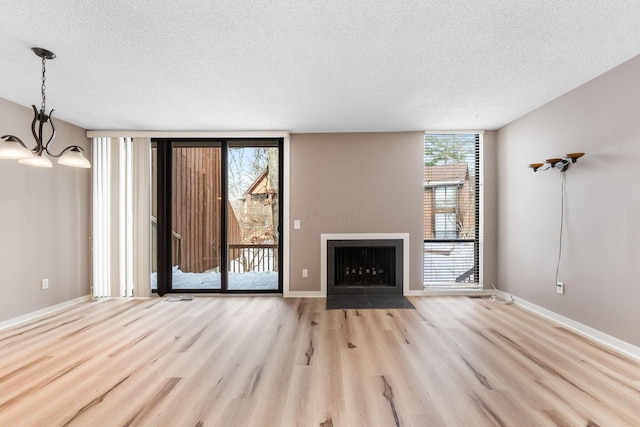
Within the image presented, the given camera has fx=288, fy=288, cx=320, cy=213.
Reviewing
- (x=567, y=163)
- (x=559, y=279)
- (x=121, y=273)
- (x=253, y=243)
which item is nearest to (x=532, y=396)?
(x=559, y=279)

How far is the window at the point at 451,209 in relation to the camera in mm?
4453

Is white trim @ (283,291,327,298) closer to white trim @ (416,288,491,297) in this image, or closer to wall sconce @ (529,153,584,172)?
white trim @ (416,288,491,297)

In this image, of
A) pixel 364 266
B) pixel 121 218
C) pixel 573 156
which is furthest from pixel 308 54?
pixel 121 218

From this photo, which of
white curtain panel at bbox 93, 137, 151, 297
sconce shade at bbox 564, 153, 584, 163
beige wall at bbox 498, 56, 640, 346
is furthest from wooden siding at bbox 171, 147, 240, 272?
sconce shade at bbox 564, 153, 584, 163

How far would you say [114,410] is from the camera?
1.79 m

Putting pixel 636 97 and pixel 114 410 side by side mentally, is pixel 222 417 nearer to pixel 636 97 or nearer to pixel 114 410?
pixel 114 410

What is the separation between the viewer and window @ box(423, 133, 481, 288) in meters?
4.45

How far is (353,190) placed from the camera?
4430mm

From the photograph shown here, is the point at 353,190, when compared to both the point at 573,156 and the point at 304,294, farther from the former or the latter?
the point at 573,156

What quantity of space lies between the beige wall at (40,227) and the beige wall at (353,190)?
2985 mm

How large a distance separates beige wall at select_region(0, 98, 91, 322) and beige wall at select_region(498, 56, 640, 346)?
606cm

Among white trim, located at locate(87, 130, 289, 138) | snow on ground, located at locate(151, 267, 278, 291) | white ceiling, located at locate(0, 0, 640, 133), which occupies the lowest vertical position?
snow on ground, located at locate(151, 267, 278, 291)

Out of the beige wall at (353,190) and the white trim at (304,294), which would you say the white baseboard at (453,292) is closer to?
the beige wall at (353,190)

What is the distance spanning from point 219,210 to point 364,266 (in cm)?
244
